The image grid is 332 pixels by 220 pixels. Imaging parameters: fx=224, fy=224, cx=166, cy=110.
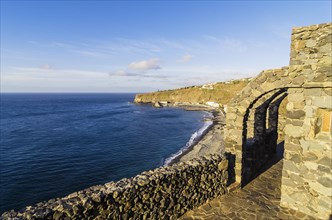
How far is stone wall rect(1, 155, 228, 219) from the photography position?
584 centimetres

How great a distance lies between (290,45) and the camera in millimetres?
8391

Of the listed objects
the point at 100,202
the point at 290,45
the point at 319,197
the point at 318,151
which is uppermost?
the point at 290,45

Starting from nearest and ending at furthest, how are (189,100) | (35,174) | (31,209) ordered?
(31,209), (35,174), (189,100)

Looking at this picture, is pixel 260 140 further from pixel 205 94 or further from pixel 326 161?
pixel 205 94

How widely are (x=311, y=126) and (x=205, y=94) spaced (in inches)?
3384

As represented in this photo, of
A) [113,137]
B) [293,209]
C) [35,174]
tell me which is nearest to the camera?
[293,209]

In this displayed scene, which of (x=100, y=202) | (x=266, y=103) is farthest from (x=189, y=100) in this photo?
(x=100, y=202)

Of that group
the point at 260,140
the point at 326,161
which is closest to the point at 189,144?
the point at 260,140

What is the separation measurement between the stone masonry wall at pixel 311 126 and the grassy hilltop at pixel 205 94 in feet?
231

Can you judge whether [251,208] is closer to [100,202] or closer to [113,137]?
[100,202]

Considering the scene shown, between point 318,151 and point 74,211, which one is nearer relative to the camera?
point 74,211

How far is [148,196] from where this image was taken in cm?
757

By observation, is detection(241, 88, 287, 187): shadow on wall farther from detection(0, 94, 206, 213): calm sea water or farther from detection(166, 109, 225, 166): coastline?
detection(0, 94, 206, 213): calm sea water

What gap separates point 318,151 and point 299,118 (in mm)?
1300
